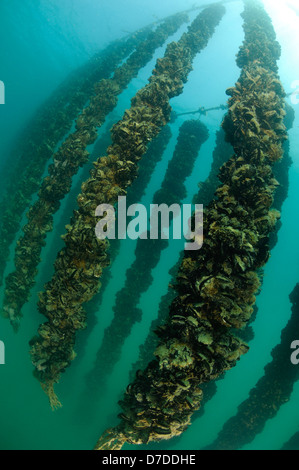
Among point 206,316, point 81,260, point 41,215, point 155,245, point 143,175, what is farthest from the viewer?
point 143,175

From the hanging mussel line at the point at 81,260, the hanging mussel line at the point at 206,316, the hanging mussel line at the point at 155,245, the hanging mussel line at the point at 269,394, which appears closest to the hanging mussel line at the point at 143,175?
the hanging mussel line at the point at 155,245

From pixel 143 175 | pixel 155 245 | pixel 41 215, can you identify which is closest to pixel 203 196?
pixel 155 245

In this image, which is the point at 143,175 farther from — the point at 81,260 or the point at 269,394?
the point at 269,394

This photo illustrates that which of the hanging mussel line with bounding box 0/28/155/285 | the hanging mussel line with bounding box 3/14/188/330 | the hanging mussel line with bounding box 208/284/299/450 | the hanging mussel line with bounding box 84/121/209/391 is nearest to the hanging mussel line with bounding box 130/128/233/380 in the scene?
the hanging mussel line with bounding box 84/121/209/391

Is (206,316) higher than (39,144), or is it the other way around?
(39,144)

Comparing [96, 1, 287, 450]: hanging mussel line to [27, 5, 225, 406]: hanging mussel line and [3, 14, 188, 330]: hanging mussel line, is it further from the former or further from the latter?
[3, 14, 188, 330]: hanging mussel line

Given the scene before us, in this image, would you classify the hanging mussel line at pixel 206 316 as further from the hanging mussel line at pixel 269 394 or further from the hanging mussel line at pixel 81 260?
the hanging mussel line at pixel 269 394
